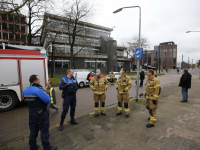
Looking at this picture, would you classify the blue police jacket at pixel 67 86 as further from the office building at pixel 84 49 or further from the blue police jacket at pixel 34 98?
the office building at pixel 84 49

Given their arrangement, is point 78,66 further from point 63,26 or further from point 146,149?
point 146,149

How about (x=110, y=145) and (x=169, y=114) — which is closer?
(x=110, y=145)

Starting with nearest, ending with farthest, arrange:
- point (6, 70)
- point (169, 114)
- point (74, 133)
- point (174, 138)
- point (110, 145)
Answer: point (110, 145), point (174, 138), point (74, 133), point (169, 114), point (6, 70)

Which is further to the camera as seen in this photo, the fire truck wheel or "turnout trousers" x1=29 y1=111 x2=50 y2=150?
the fire truck wheel

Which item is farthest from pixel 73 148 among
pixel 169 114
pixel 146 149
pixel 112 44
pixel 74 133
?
pixel 112 44

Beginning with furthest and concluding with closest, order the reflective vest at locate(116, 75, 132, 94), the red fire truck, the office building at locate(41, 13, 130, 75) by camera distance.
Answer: the office building at locate(41, 13, 130, 75) < the red fire truck < the reflective vest at locate(116, 75, 132, 94)

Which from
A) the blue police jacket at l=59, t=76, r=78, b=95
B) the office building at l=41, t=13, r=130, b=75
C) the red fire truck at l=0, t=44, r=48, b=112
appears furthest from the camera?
the office building at l=41, t=13, r=130, b=75

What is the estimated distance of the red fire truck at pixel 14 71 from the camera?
198 inches

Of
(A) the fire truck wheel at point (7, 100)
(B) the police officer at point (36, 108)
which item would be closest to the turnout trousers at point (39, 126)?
(B) the police officer at point (36, 108)

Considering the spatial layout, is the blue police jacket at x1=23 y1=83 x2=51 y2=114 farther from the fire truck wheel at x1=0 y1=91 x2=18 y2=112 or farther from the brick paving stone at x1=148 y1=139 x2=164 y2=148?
the fire truck wheel at x1=0 y1=91 x2=18 y2=112

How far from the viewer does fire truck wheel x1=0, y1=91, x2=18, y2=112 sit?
5.16 metres

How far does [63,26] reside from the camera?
17562 millimetres

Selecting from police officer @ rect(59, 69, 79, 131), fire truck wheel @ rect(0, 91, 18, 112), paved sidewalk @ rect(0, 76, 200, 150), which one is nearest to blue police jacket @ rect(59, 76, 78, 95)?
police officer @ rect(59, 69, 79, 131)

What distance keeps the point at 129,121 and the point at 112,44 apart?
3060cm
